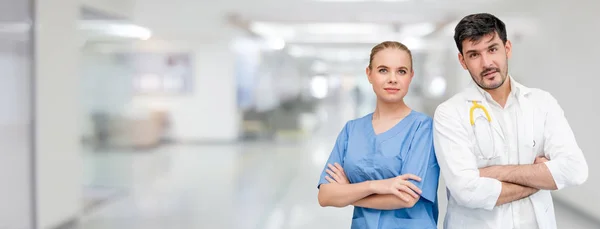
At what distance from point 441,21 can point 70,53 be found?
6.87 m

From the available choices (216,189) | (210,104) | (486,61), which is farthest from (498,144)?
(210,104)

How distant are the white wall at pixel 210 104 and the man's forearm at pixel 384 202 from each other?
11174 mm

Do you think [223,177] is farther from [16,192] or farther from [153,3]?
[16,192]

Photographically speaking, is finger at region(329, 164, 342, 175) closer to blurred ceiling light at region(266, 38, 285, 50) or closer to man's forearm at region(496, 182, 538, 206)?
man's forearm at region(496, 182, 538, 206)

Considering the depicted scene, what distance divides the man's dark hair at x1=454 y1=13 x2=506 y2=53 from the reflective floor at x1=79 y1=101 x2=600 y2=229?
4.00 feet

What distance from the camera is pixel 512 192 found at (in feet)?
5.22

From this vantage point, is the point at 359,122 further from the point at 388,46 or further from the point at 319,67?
the point at 319,67

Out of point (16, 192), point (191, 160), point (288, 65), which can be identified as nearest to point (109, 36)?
point (191, 160)

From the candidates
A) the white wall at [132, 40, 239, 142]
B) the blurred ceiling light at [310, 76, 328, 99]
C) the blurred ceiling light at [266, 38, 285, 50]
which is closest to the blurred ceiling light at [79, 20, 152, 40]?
the white wall at [132, 40, 239, 142]

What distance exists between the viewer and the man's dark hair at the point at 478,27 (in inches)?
62.3

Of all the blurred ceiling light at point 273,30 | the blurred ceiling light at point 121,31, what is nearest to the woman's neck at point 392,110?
the blurred ceiling light at point 121,31

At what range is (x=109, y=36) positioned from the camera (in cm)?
1263

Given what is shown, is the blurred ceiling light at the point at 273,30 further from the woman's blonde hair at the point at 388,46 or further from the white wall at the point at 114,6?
the woman's blonde hair at the point at 388,46

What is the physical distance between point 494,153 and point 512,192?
0.13 meters
